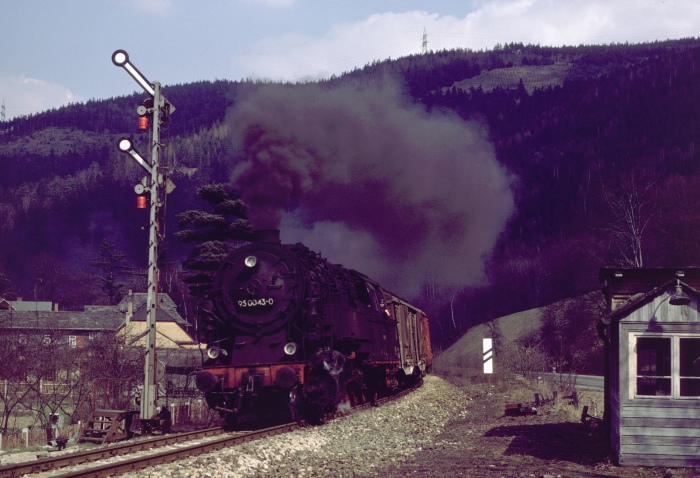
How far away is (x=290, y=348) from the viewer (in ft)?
61.1

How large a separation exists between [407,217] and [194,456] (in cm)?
3181

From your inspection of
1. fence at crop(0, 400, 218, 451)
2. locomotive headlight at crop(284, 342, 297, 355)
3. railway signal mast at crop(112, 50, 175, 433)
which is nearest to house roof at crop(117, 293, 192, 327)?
fence at crop(0, 400, 218, 451)

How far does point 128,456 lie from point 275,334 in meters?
5.98

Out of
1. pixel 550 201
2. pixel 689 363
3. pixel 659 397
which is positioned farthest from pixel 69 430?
pixel 550 201

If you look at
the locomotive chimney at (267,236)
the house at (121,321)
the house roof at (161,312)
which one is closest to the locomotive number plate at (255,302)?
the locomotive chimney at (267,236)

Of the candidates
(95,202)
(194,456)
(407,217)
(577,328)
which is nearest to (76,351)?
(194,456)

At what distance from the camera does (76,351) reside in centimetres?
2798

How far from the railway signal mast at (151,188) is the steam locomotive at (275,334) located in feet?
3.85

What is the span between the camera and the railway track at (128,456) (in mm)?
11602

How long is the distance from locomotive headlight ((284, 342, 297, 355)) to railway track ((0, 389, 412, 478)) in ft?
5.81

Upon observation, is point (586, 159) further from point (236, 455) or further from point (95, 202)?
point (236, 455)

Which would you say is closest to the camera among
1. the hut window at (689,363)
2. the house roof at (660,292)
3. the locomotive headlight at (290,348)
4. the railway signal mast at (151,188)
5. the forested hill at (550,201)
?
the house roof at (660,292)

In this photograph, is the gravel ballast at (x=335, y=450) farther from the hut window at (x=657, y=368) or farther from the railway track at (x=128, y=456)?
the hut window at (x=657, y=368)

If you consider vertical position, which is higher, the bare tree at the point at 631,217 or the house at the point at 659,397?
the bare tree at the point at 631,217
